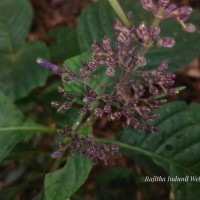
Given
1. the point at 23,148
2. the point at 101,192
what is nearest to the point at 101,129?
the point at 101,192

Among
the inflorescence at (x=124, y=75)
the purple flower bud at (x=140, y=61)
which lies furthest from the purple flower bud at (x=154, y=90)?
the purple flower bud at (x=140, y=61)

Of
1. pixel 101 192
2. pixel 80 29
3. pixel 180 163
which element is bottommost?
pixel 101 192

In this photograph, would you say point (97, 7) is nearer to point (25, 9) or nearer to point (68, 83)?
point (25, 9)

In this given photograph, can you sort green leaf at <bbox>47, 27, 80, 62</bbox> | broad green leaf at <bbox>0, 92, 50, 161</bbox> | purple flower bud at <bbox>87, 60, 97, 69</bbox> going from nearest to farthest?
purple flower bud at <bbox>87, 60, 97, 69</bbox> → broad green leaf at <bbox>0, 92, 50, 161</bbox> → green leaf at <bbox>47, 27, 80, 62</bbox>

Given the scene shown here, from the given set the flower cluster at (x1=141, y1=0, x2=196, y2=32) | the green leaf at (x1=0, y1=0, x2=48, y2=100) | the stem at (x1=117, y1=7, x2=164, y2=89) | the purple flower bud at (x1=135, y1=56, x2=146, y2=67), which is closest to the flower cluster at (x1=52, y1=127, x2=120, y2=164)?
the stem at (x1=117, y1=7, x2=164, y2=89)

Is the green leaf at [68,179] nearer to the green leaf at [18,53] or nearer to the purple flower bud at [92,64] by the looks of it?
the purple flower bud at [92,64]

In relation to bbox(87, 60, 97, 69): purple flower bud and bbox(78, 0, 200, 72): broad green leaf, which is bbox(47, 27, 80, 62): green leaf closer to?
bbox(78, 0, 200, 72): broad green leaf
